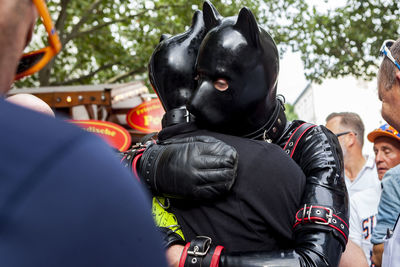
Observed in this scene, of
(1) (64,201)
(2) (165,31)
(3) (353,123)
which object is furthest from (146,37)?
(1) (64,201)

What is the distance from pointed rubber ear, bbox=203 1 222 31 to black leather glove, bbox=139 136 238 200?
544 mm

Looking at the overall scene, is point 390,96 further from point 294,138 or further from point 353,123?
point 353,123

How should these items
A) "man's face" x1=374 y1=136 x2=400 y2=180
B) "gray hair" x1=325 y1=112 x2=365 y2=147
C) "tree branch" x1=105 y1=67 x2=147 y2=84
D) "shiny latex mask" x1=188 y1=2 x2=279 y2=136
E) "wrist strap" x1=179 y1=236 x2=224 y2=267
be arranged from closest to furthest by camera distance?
"wrist strap" x1=179 y1=236 x2=224 y2=267
"shiny latex mask" x1=188 y1=2 x2=279 y2=136
"man's face" x1=374 y1=136 x2=400 y2=180
"gray hair" x1=325 y1=112 x2=365 y2=147
"tree branch" x1=105 y1=67 x2=147 y2=84

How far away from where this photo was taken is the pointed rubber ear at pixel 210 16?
207 cm

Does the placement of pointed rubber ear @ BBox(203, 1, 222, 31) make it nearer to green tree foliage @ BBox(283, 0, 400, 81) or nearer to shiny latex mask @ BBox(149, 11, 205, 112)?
shiny latex mask @ BBox(149, 11, 205, 112)

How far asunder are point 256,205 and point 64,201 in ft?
3.98

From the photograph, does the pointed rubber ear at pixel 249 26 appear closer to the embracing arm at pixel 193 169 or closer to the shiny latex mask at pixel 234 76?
the shiny latex mask at pixel 234 76

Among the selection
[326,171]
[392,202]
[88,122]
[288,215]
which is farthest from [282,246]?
[88,122]

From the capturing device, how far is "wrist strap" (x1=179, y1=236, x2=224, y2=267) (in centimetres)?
171

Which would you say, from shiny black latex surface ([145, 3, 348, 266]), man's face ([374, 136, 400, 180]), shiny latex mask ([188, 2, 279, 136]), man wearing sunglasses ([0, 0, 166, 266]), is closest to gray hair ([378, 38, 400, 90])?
shiny black latex surface ([145, 3, 348, 266])

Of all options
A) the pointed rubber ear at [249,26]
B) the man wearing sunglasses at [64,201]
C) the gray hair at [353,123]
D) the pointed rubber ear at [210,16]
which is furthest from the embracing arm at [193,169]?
the gray hair at [353,123]

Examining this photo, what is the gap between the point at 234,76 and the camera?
6.14 feet

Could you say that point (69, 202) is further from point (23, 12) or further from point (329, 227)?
point (329, 227)

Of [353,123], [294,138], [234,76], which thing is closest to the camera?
[234,76]
